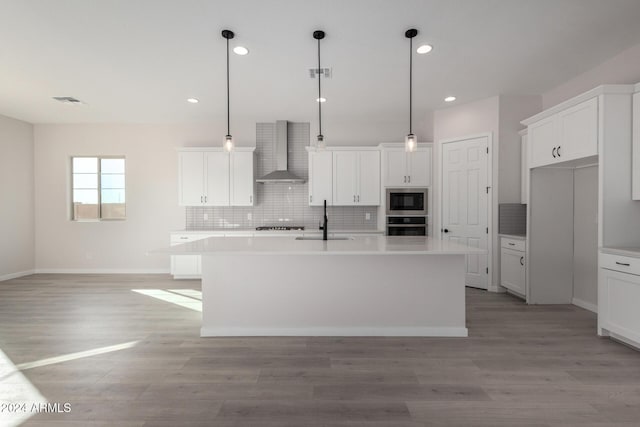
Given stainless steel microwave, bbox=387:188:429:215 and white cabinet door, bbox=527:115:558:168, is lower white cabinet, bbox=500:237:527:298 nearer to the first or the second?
white cabinet door, bbox=527:115:558:168

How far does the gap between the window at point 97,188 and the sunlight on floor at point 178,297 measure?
222 centimetres

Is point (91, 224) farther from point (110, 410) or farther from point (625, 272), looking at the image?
point (625, 272)

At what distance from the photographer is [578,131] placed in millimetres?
3037

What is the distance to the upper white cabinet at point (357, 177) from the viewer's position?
5258mm

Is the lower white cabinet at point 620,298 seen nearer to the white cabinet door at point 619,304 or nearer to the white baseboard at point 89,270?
the white cabinet door at point 619,304

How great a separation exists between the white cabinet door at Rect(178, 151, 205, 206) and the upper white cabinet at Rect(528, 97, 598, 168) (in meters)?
5.05

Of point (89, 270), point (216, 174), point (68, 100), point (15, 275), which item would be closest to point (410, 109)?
point (216, 174)

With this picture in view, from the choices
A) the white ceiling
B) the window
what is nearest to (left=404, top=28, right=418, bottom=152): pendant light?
the white ceiling

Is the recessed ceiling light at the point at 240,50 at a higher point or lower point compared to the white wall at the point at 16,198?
higher

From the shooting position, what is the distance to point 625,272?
101 inches

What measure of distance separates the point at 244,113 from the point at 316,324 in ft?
12.9

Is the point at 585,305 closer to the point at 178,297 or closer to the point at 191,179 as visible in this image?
the point at 178,297

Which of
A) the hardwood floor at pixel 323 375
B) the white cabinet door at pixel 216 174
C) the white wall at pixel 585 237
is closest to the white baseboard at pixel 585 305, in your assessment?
the white wall at pixel 585 237

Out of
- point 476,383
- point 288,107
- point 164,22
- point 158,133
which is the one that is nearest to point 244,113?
point 288,107
